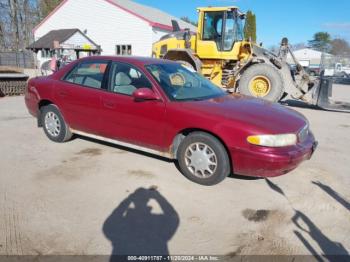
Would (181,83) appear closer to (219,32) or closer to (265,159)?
(265,159)

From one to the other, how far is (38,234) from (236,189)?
2.34 m

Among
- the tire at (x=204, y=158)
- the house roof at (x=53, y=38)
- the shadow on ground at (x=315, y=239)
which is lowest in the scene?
the shadow on ground at (x=315, y=239)

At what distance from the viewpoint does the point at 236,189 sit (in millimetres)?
4199

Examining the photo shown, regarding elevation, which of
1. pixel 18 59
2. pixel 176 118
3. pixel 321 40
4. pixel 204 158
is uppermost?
pixel 321 40

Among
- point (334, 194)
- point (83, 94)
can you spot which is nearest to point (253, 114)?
point (334, 194)

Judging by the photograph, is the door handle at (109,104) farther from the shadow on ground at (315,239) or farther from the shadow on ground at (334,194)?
the shadow on ground at (334,194)

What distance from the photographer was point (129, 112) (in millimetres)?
4734

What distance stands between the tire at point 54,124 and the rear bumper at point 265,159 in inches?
125

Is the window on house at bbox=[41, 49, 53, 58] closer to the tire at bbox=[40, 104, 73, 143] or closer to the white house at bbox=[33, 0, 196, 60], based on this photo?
the white house at bbox=[33, 0, 196, 60]

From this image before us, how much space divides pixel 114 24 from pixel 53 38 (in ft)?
20.1

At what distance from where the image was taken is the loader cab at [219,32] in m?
11.3

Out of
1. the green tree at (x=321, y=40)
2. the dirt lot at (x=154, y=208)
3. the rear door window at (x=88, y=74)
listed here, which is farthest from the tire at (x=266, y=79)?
the green tree at (x=321, y=40)

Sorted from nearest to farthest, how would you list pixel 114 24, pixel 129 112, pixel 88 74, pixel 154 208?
pixel 154 208 < pixel 129 112 < pixel 88 74 < pixel 114 24

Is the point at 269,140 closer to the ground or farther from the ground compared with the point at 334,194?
farther from the ground
